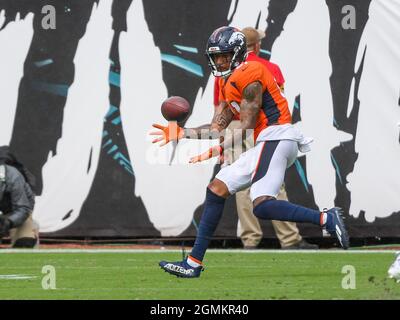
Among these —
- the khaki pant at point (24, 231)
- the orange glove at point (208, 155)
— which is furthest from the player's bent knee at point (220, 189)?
the khaki pant at point (24, 231)

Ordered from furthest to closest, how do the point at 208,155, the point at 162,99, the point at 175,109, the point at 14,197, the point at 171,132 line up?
the point at 162,99 < the point at 14,197 < the point at 175,109 < the point at 171,132 < the point at 208,155

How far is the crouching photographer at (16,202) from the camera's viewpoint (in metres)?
10.1

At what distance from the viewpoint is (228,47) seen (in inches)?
291

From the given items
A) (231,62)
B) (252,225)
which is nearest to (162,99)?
(252,225)

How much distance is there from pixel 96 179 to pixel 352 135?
8.30 ft

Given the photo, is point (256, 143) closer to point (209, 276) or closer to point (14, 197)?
point (209, 276)

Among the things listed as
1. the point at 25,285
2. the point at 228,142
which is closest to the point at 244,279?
the point at 228,142

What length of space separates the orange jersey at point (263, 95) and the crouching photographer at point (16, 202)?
10.9 ft

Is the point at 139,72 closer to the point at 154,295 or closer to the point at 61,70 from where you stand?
the point at 61,70

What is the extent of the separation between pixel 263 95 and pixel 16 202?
3584 millimetres

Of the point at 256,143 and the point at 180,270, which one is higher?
the point at 256,143

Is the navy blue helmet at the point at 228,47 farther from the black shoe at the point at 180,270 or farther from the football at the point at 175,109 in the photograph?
the black shoe at the point at 180,270

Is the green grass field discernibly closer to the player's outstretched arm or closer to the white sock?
the white sock

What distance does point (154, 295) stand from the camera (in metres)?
6.25
